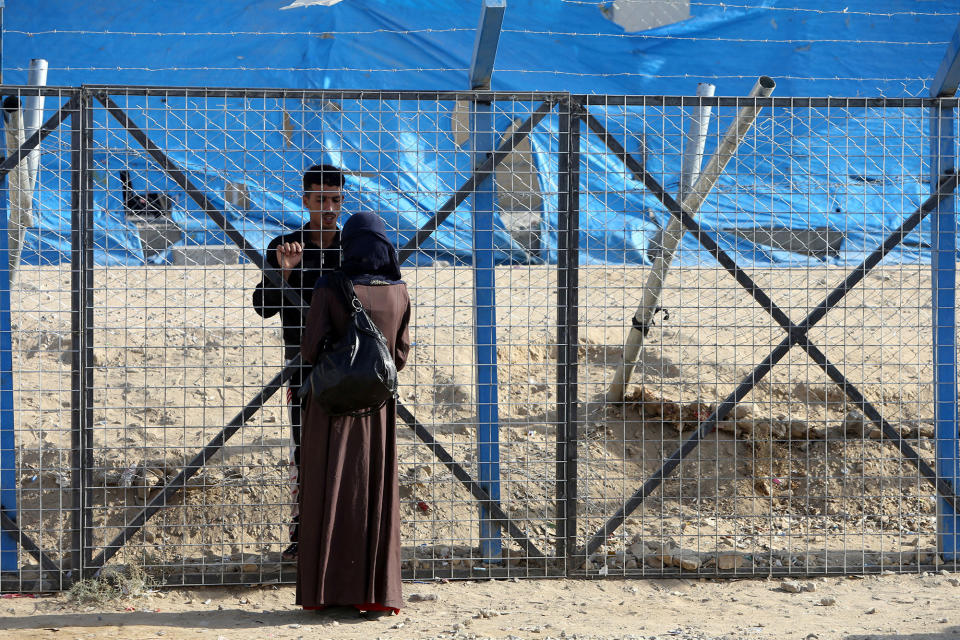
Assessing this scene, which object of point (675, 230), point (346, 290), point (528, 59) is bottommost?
point (346, 290)

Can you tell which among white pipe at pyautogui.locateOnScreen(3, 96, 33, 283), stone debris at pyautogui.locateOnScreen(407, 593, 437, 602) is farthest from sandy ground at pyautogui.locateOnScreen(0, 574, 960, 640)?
white pipe at pyautogui.locateOnScreen(3, 96, 33, 283)

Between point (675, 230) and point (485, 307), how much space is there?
1246 mm

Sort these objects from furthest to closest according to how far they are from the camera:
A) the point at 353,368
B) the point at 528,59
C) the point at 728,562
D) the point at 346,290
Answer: the point at 528,59 → the point at 728,562 → the point at 346,290 → the point at 353,368

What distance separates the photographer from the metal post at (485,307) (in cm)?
459

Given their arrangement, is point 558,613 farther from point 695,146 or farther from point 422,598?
point 695,146

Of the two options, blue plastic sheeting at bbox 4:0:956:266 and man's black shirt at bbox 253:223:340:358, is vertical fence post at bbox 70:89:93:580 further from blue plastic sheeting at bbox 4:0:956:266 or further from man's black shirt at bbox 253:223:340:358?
blue plastic sheeting at bbox 4:0:956:266

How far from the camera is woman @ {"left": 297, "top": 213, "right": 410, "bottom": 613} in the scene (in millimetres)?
4023

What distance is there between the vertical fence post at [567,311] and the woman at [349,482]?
874 mm

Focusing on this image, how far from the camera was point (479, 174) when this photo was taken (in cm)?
457

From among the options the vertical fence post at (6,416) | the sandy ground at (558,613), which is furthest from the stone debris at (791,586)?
the vertical fence post at (6,416)

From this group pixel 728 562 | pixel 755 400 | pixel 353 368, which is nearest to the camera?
pixel 353 368

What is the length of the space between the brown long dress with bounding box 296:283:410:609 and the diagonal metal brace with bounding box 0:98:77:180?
1.42m

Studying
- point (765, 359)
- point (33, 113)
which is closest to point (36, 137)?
point (33, 113)

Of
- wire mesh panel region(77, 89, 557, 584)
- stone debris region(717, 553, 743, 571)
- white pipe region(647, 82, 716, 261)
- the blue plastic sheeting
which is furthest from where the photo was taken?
the blue plastic sheeting
